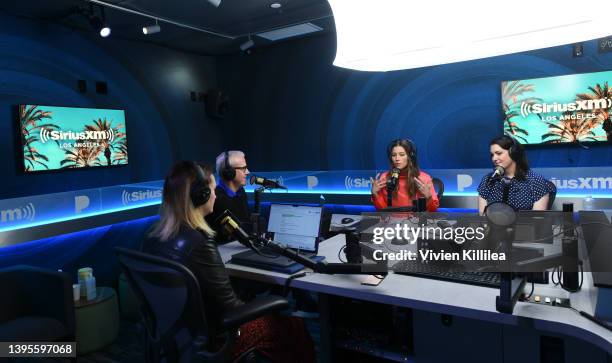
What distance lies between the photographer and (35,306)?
2975mm

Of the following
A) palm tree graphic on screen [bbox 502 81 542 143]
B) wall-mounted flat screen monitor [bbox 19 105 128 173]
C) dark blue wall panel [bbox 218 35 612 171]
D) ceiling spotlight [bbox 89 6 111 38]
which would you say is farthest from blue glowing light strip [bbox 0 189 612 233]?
ceiling spotlight [bbox 89 6 111 38]

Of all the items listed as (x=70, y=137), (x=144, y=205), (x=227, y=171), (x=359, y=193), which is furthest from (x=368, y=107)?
(x=70, y=137)

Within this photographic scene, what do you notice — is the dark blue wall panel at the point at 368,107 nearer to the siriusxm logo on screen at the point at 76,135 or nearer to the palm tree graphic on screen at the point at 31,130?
the siriusxm logo on screen at the point at 76,135

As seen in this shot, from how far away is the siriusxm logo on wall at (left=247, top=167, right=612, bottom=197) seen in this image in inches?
154

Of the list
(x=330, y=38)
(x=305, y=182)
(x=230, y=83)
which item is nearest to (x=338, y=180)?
(x=305, y=182)

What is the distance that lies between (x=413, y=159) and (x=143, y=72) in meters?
3.60

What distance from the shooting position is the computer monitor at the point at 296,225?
7.55ft

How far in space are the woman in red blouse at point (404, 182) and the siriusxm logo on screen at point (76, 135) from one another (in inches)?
122

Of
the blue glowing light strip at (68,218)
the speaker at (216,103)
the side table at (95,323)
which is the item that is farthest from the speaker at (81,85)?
the side table at (95,323)

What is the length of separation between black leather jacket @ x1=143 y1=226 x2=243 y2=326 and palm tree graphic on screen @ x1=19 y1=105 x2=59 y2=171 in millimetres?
2961

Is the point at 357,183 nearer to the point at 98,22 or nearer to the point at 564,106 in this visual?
the point at 564,106

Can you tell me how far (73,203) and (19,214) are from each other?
1.73 feet

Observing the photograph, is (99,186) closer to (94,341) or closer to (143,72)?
(143,72)

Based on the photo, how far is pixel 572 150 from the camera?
4.05 meters
